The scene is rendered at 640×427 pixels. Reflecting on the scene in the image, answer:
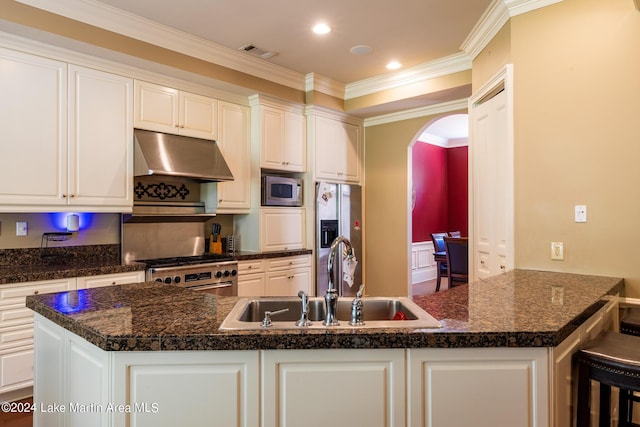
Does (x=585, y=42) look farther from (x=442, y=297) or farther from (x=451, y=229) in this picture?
(x=451, y=229)

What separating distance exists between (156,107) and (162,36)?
22.5 inches

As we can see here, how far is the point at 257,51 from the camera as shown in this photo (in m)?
3.69

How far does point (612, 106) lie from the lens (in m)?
2.31

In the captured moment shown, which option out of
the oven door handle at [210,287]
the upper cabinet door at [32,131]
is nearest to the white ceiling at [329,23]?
the upper cabinet door at [32,131]

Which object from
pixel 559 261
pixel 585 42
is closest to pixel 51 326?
pixel 559 261

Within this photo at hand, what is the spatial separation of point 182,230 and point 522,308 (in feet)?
10.5

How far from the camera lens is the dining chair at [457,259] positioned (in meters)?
5.27

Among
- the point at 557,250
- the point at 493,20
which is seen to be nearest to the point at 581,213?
the point at 557,250

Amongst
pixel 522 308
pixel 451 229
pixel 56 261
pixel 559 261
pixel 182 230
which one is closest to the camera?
pixel 522 308

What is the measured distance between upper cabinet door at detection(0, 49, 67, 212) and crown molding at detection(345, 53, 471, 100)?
2913 millimetres

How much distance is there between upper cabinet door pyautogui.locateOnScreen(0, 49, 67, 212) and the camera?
106 inches

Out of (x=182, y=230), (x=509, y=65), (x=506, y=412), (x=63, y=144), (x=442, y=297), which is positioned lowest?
(x=506, y=412)

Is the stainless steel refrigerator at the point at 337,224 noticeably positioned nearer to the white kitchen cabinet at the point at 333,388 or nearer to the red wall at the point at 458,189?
the white kitchen cabinet at the point at 333,388

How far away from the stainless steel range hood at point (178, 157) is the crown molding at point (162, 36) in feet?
2.44
